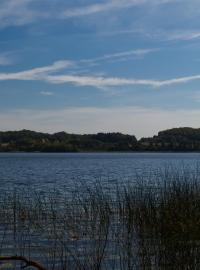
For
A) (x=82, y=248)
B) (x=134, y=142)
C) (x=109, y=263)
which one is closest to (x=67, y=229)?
(x=82, y=248)

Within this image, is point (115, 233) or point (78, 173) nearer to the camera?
point (115, 233)

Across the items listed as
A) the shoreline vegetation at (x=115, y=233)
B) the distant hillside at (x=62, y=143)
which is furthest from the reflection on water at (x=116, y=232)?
the distant hillside at (x=62, y=143)

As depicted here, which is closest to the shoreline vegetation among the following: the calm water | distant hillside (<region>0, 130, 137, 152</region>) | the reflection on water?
the reflection on water

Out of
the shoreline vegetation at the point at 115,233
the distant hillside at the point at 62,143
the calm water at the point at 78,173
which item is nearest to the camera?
the shoreline vegetation at the point at 115,233

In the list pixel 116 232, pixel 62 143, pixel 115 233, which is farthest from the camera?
pixel 62 143

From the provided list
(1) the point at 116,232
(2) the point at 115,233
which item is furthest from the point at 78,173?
(2) the point at 115,233

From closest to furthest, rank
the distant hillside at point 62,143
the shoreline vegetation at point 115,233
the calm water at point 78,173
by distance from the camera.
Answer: the shoreline vegetation at point 115,233, the calm water at point 78,173, the distant hillside at point 62,143

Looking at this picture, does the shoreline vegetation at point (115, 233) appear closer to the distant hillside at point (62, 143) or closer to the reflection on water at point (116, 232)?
the reflection on water at point (116, 232)

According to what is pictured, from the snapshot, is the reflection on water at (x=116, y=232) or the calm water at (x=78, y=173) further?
the calm water at (x=78, y=173)

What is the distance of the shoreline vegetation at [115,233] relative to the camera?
7328 mm

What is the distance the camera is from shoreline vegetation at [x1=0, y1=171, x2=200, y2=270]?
7.33 meters

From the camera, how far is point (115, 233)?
10961mm

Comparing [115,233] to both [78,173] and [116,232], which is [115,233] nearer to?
[116,232]

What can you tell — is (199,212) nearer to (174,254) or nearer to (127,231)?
(174,254)
